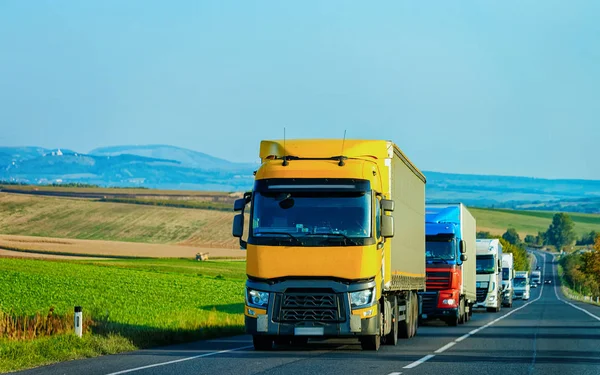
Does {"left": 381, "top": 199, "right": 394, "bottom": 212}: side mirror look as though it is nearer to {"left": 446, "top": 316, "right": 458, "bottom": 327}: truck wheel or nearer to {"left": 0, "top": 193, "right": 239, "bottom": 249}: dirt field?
{"left": 446, "top": 316, "right": 458, "bottom": 327}: truck wheel

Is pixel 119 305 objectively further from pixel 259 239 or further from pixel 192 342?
pixel 259 239

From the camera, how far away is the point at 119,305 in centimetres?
3519

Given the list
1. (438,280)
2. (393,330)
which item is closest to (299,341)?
(393,330)

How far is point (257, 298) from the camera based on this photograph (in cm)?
1995

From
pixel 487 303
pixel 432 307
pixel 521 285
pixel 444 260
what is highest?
pixel 444 260

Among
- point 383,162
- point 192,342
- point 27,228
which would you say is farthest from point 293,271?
point 27,228

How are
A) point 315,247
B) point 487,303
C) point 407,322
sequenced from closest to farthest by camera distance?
point 315,247 < point 407,322 < point 487,303

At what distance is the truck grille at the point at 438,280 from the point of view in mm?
33531

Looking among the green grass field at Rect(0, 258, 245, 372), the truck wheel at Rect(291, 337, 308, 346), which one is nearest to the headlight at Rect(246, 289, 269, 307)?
the green grass field at Rect(0, 258, 245, 372)

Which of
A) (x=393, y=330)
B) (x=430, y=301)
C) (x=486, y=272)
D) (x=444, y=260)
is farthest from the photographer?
(x=486, y=272)

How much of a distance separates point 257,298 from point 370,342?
271cm

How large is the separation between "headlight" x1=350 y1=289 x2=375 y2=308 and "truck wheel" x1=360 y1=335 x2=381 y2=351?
1.51 m

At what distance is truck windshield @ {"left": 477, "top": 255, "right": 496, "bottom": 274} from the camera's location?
51.3 m

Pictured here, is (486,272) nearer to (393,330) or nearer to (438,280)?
(438,280)
